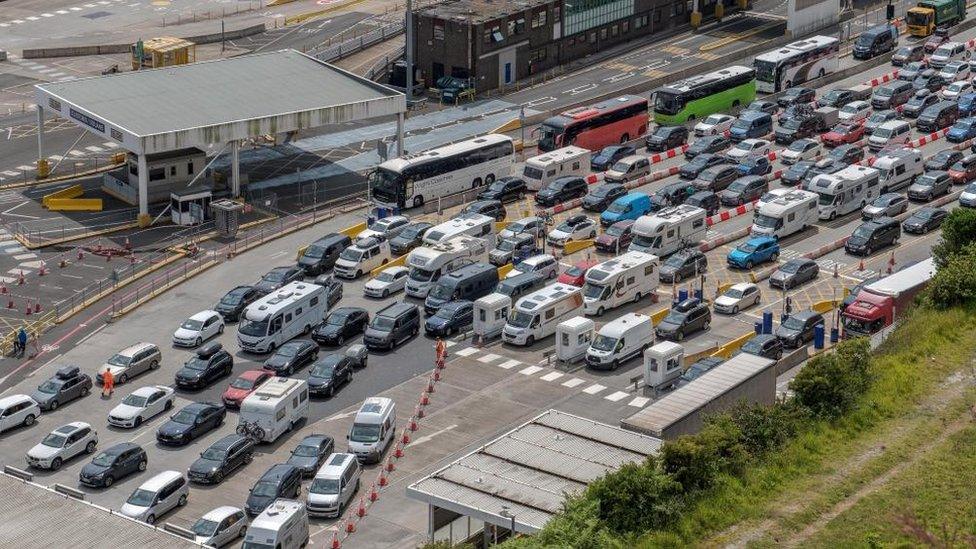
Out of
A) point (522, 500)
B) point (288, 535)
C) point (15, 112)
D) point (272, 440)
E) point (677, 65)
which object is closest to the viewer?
point (522, 500)

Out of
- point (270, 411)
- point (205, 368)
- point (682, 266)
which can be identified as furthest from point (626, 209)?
point (270, 411)

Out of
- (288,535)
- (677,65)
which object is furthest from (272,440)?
(677,65)

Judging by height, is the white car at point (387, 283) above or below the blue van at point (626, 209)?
below

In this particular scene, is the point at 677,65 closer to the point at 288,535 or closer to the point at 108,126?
the point at 108,126

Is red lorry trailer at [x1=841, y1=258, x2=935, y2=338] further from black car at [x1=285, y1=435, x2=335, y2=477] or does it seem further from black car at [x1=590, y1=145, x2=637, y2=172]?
black car at [x1=590, y1=145, x2=637, y2=172]

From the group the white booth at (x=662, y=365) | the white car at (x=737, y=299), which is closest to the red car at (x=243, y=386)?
the white booth at (x=662, y=365)

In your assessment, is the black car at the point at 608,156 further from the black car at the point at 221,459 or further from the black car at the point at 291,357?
the black car at the point at 221,459
